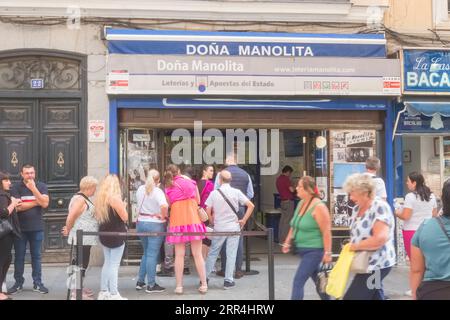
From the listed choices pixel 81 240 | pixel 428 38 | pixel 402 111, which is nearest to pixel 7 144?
pixel 81 240

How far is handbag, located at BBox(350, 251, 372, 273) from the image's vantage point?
491 cm

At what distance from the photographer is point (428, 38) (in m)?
10.6

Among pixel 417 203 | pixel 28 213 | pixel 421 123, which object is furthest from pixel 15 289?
pixel 421 123

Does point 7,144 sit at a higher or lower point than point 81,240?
higher

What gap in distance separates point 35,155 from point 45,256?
175cm

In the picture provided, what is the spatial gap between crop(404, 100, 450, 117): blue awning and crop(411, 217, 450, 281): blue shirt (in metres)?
5.90

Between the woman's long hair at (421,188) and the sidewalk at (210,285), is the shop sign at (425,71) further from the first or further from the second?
the sidewalk at (210,285)

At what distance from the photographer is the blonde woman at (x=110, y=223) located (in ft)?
23.1

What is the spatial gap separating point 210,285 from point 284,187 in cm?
395

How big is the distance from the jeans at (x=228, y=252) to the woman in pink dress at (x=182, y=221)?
383 millimetres

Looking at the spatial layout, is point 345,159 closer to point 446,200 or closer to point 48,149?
point 48,149

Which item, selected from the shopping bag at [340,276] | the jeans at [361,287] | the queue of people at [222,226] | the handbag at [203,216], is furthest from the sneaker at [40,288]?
the jeans at [361,287]

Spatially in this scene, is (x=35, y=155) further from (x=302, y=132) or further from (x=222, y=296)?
(x=302, y=132)

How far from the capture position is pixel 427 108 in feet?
32.1
